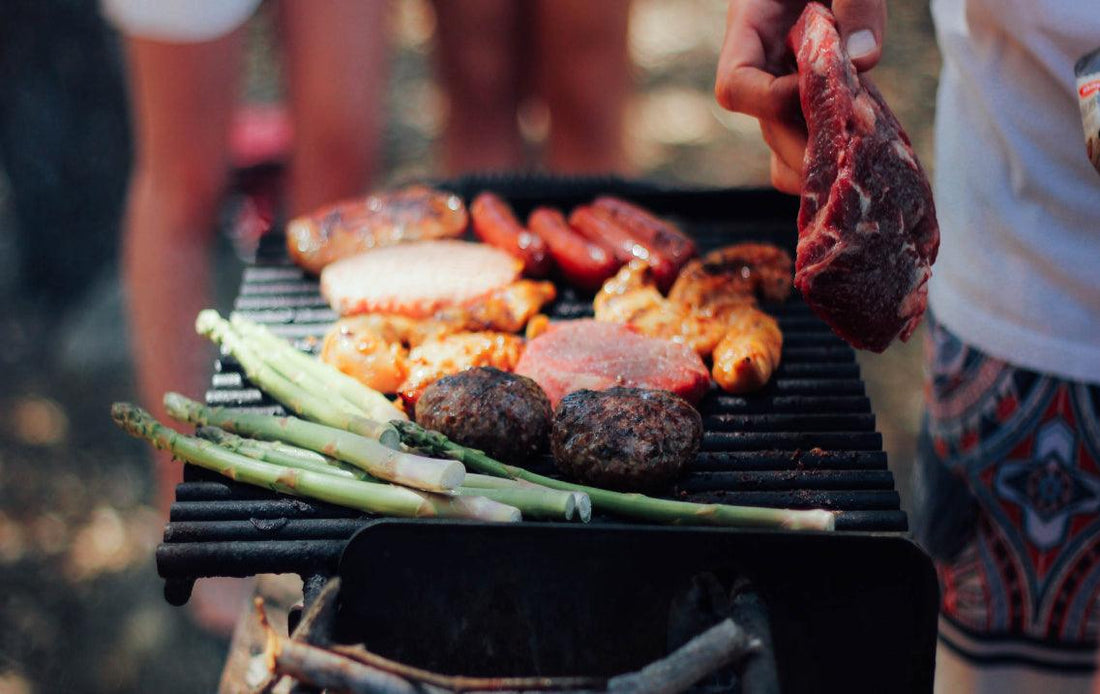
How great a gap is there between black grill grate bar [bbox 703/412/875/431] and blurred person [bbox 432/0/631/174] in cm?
349

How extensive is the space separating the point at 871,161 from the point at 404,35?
306 inches

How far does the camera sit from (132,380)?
20.2ft

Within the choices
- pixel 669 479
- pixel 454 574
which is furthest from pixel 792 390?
pixel 454 574

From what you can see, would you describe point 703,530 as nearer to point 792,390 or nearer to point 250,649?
point 792,390

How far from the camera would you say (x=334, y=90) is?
204 inches

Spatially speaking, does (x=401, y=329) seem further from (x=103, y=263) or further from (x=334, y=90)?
(x=103, y=263)

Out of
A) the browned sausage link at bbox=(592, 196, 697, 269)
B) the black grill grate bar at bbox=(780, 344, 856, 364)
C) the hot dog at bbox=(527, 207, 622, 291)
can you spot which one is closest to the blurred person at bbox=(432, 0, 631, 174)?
the browned sausage link at bbox=(592, 196, 697, 269)

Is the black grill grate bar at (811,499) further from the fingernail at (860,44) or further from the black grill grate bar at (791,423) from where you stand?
the fingernail at (860,44)

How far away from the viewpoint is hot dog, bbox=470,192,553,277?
3.77 meters

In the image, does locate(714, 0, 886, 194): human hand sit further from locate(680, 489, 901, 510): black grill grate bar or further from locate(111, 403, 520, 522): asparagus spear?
locate(111, 403, 520, 522): asparagus spear

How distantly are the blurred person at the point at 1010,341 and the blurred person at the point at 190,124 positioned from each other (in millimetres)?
2631

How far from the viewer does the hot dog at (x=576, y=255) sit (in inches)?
144

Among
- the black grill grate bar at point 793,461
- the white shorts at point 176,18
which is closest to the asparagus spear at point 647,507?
the black grill grate bar at point 793,461

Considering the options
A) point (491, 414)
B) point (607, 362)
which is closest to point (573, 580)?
point (491, 414)
